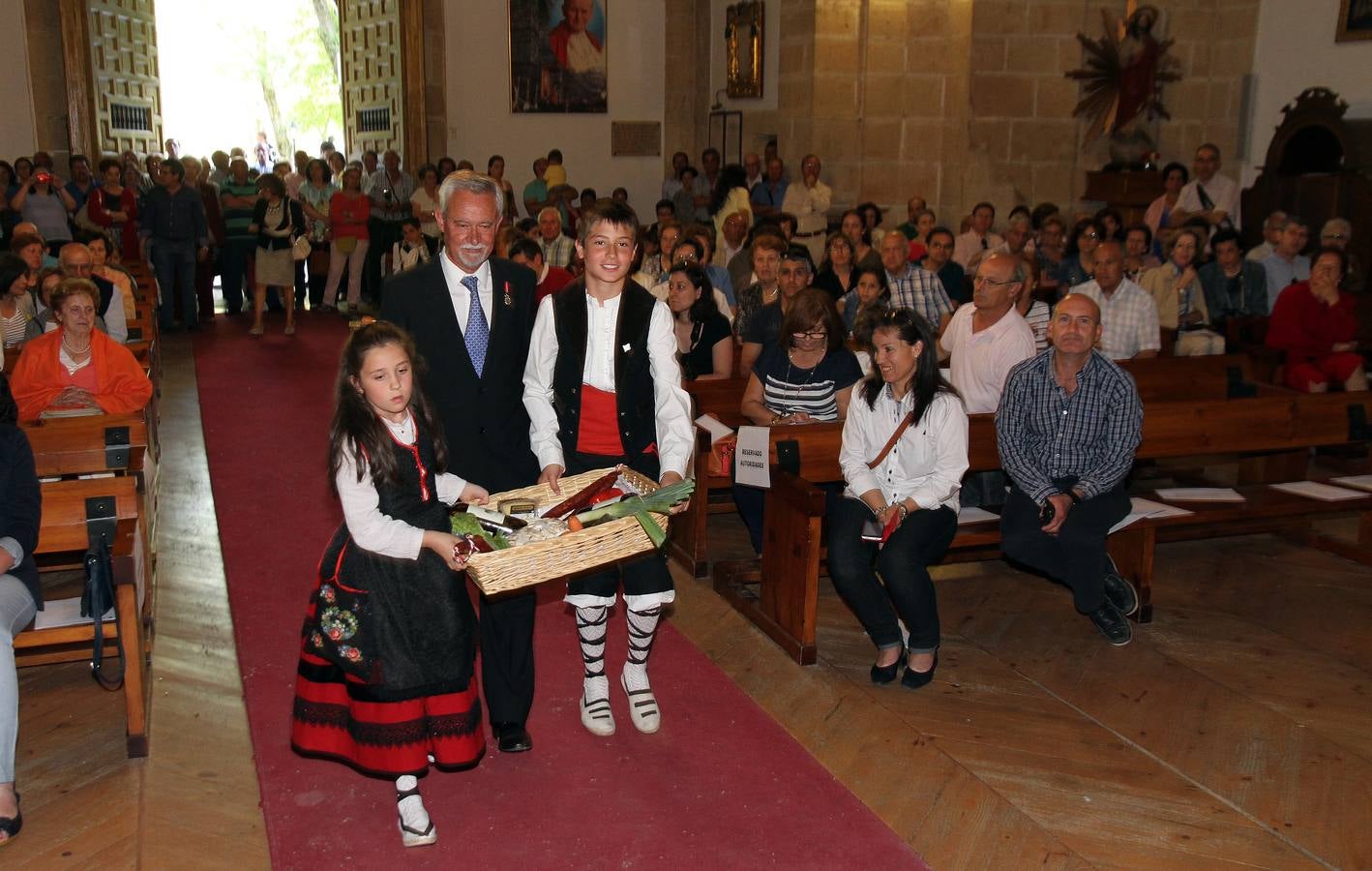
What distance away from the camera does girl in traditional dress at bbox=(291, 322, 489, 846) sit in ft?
10.4

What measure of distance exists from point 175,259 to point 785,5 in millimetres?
7465

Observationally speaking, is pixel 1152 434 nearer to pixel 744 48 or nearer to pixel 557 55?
pixel 744 48

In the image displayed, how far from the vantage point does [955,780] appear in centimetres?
386

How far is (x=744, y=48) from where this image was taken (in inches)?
604

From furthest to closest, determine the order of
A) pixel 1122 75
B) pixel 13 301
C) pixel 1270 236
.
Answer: pixel 1122 75, pixel 1270 236, pixel 13 301

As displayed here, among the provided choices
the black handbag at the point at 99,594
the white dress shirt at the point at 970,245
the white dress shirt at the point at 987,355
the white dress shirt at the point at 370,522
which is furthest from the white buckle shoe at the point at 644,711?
the white dress shirt at the point at 970,245

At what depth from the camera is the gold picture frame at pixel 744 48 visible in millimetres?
14961

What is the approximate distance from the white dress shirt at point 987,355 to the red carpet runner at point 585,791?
1.99m

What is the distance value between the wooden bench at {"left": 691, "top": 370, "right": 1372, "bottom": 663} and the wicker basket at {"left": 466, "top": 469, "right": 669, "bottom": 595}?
1557 mm

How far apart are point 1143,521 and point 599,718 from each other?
103 inches

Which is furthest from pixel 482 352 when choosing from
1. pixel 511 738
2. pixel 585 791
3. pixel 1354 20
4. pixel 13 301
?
pixel 1354 20

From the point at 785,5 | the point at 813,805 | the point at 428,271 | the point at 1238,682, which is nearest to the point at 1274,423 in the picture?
the point at 1238,682

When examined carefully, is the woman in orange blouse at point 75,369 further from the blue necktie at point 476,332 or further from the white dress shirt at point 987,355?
the white dress shirt at point 987,355

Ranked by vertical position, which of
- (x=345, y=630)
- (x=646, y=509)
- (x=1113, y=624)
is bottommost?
(x=1113, y=624)
